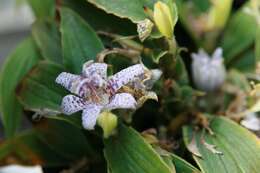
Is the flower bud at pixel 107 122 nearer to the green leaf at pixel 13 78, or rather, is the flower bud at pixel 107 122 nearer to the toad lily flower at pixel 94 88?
the toad lily flower at pixel 94 88

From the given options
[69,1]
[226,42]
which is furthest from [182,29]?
[69,1]

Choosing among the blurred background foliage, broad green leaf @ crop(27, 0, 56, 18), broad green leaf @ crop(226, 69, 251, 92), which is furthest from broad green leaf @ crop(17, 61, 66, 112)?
broad green leaf @ crop(226, 69, 251, 92)

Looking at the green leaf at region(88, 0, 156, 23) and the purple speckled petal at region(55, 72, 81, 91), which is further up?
the green leaf at region(88, 0, 156, 23)

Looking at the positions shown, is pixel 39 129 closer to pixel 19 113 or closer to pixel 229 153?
pixel 19 113

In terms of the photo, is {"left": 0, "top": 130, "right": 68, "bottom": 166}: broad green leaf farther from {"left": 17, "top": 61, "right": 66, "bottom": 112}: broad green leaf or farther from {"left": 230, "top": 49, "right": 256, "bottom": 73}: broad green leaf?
{"left": 230, "top": 49, "right": 256, "bottom": 73}: broad green leaf

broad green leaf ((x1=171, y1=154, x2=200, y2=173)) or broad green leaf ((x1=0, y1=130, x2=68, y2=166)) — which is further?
broad green leaf ((x1=0, y1=130, x2=68, y2=166))

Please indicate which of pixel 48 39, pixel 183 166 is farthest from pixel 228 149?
pixel 48 39
